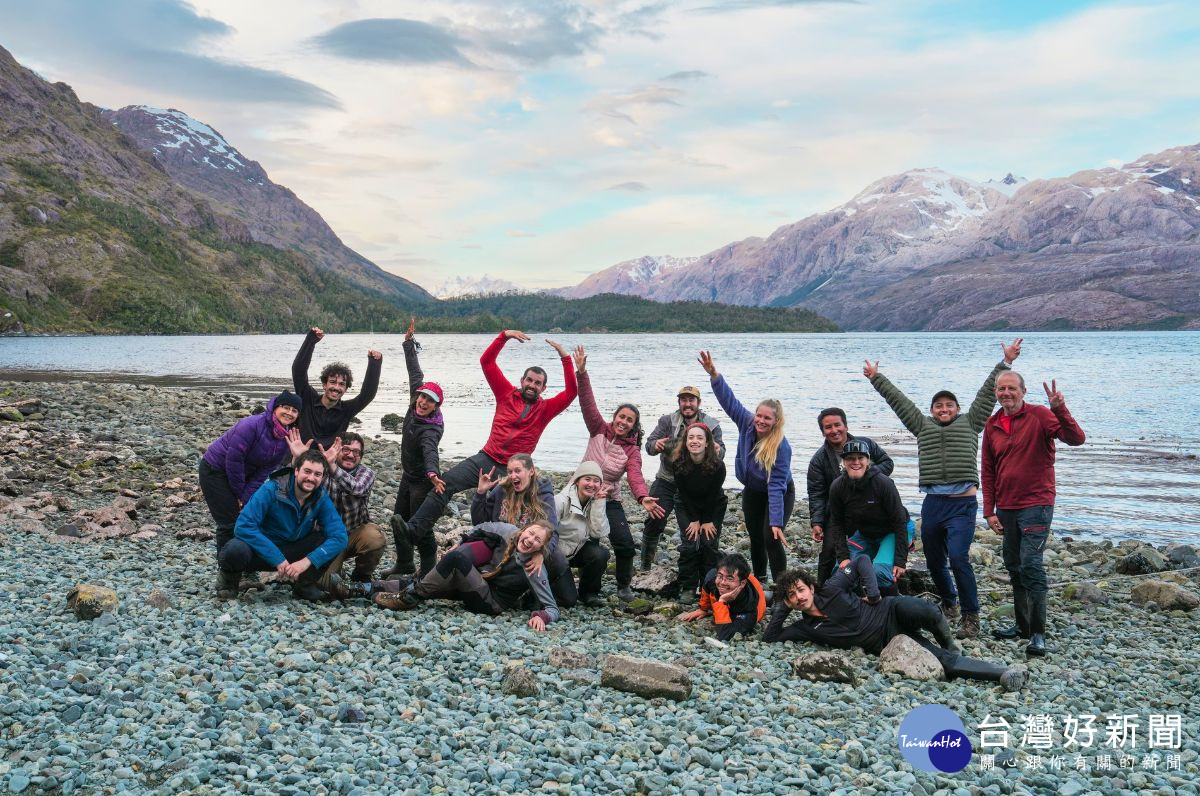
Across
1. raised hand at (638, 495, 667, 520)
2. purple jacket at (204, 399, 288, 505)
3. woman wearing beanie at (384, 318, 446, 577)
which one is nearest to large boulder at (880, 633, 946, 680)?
raised hand at (638, 495, 667, 520)

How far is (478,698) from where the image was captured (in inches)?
266

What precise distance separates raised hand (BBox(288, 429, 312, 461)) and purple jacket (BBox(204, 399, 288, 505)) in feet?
0.45

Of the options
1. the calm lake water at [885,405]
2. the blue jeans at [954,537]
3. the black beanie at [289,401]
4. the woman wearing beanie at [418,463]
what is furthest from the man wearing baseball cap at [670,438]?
the calm lake water at [885,405]

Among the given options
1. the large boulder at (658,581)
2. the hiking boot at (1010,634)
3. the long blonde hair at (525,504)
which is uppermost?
the long blonde hair at (525,504)

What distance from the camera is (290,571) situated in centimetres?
872

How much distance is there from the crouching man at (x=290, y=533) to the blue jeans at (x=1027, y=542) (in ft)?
22.9

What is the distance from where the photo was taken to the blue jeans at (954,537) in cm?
907

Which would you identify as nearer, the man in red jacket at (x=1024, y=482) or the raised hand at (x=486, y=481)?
the man in red jacket at (x=1024, y=482)

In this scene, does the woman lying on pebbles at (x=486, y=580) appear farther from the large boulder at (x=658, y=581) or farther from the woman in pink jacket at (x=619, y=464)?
the large boulder at (x=658, y=581)

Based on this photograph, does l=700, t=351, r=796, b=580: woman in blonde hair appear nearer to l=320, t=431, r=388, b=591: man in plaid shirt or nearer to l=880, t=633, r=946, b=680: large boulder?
l=880, t=633, r=946, b=680: large boulder

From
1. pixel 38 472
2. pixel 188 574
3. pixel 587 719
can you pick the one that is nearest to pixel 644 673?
pixel 587 719

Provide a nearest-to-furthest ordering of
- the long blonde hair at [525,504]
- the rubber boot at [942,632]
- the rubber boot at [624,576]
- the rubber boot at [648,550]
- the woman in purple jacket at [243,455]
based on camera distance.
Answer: the rubber boot at [942,632] → the woman in purple jacket at [243,455] → the long blonde hair at [525,504] → the rubber boot at [624,576] → the rubber boot at [648,550]

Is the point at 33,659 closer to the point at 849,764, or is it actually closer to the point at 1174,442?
the point at 849,764

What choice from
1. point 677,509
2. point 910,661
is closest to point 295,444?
point 677,509
